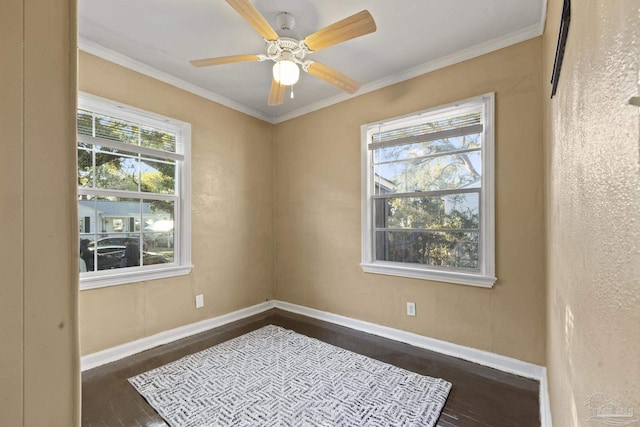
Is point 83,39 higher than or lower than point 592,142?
higher


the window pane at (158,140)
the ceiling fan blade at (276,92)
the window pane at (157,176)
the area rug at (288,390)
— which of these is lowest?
the area rug at (288,390)

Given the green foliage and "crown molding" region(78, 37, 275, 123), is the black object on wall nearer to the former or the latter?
the green foliage

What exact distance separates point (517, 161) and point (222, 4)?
2.46 meters

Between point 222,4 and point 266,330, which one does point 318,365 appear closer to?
point 266,330

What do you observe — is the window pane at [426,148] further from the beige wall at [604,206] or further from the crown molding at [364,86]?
the beige wall at [604,206]

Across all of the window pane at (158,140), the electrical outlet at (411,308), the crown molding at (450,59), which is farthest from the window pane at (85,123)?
the electrical outlet at (411,308)

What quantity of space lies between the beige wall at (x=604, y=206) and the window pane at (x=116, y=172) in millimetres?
3153

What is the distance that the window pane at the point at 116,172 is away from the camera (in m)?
2.55

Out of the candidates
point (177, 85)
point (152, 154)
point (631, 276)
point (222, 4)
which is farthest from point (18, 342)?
point (177, 85)

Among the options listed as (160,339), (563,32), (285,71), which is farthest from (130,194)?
(563,32)

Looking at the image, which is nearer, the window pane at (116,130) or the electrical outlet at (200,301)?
the window pane at (116,130)

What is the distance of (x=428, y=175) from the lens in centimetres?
282

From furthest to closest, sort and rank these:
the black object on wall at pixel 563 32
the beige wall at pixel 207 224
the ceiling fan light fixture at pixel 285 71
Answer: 1. the beige wall at pixel 207 224
2. the ceiling fan light fixture at pixel 285 71
3. the black object on wall at pixel 563 32

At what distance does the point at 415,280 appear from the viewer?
9.32ft
